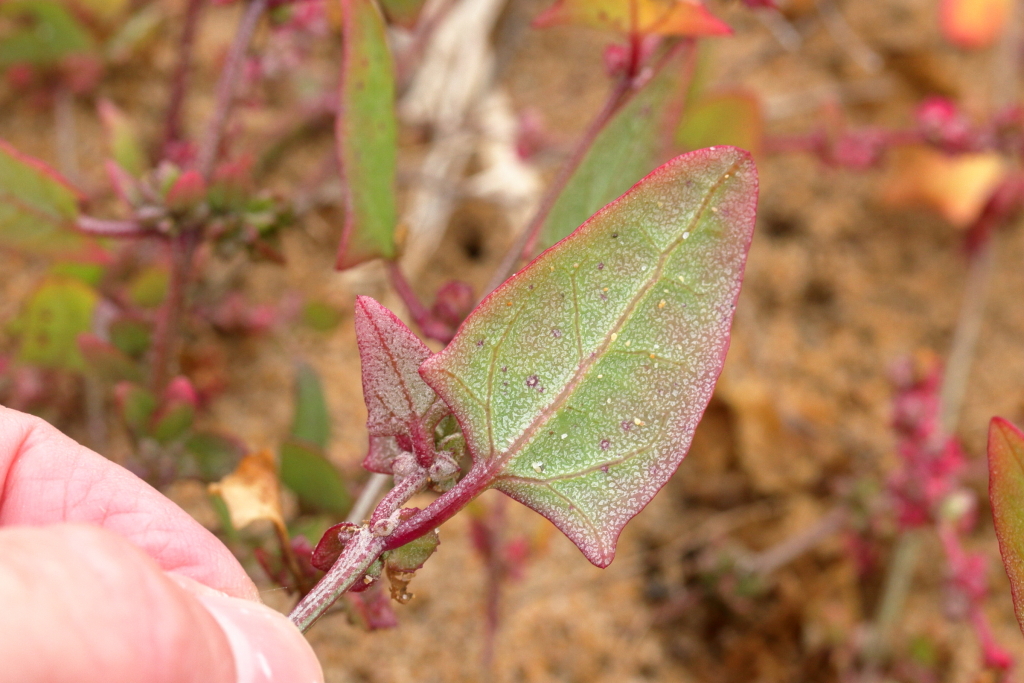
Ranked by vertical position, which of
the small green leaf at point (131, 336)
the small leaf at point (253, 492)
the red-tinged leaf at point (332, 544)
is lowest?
the small green leaf at point (131, 336)

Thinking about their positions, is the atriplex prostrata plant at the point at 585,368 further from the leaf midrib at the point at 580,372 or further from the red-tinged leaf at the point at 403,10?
the red-tinged leaf at the point at 403,10

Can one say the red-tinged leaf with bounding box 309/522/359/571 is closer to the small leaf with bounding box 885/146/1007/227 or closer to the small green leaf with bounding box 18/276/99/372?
the small green leaf with bounding box 18/276/99/372

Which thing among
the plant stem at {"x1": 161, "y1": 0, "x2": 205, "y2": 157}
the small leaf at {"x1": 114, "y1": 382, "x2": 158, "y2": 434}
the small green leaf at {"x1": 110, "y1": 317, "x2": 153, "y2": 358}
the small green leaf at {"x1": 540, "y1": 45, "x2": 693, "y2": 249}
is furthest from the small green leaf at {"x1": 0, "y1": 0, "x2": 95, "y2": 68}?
the small green leaf at {"x1": 540, "y1": 45, "x2": 693, "y2": 249}

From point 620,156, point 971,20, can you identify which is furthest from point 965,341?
point 620,156

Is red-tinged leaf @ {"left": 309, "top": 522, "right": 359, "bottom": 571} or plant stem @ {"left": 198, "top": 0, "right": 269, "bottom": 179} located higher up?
plant stem @ {"left": 198, "top": 0, "right": 269, "bottom": 179}

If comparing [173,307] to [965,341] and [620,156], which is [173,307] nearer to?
[620,156]

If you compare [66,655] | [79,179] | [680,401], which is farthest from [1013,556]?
[79,179]

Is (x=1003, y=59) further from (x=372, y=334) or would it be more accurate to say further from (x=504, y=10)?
(x=372, y=334)

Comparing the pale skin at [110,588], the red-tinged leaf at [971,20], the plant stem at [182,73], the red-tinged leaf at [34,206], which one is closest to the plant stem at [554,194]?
the pale skin at [110,588]
